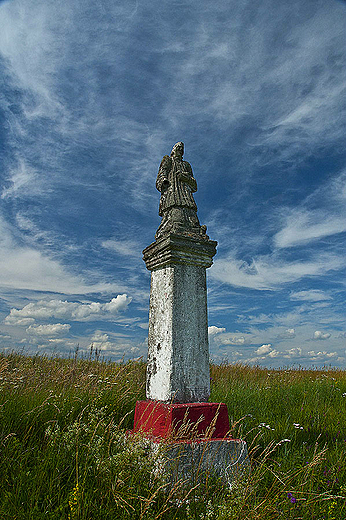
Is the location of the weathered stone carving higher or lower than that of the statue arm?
lower

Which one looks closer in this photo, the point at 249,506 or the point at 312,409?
the point at 249,506

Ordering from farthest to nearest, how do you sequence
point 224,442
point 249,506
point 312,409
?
point 312,409 < point 224,442 < point 249,506

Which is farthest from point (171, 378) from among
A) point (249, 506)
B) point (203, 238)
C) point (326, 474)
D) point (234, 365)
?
point (234, 365)

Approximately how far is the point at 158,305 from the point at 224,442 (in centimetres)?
141

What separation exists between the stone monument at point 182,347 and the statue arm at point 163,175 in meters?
0.24

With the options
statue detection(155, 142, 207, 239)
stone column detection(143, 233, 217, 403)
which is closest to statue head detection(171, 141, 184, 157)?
statue detection(155, 142, 207, 239)

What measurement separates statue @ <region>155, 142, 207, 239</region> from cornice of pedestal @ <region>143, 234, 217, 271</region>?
106 millimetres

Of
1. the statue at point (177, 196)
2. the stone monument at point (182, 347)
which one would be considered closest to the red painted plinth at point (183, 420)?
the stone monument at point (182, 347)

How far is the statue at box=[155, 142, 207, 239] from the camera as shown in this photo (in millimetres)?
3710

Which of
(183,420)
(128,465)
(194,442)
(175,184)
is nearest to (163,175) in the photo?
(175,184)

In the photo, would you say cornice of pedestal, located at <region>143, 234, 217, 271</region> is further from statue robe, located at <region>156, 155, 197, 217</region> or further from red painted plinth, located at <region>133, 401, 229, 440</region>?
red painted plinth, located at <region>133, 401, 229, 440</region>

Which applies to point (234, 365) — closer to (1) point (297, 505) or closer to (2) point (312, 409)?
(2) point (312, 409)

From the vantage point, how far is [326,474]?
3.32 m

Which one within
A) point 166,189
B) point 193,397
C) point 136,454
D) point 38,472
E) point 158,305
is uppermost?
point 166,189
